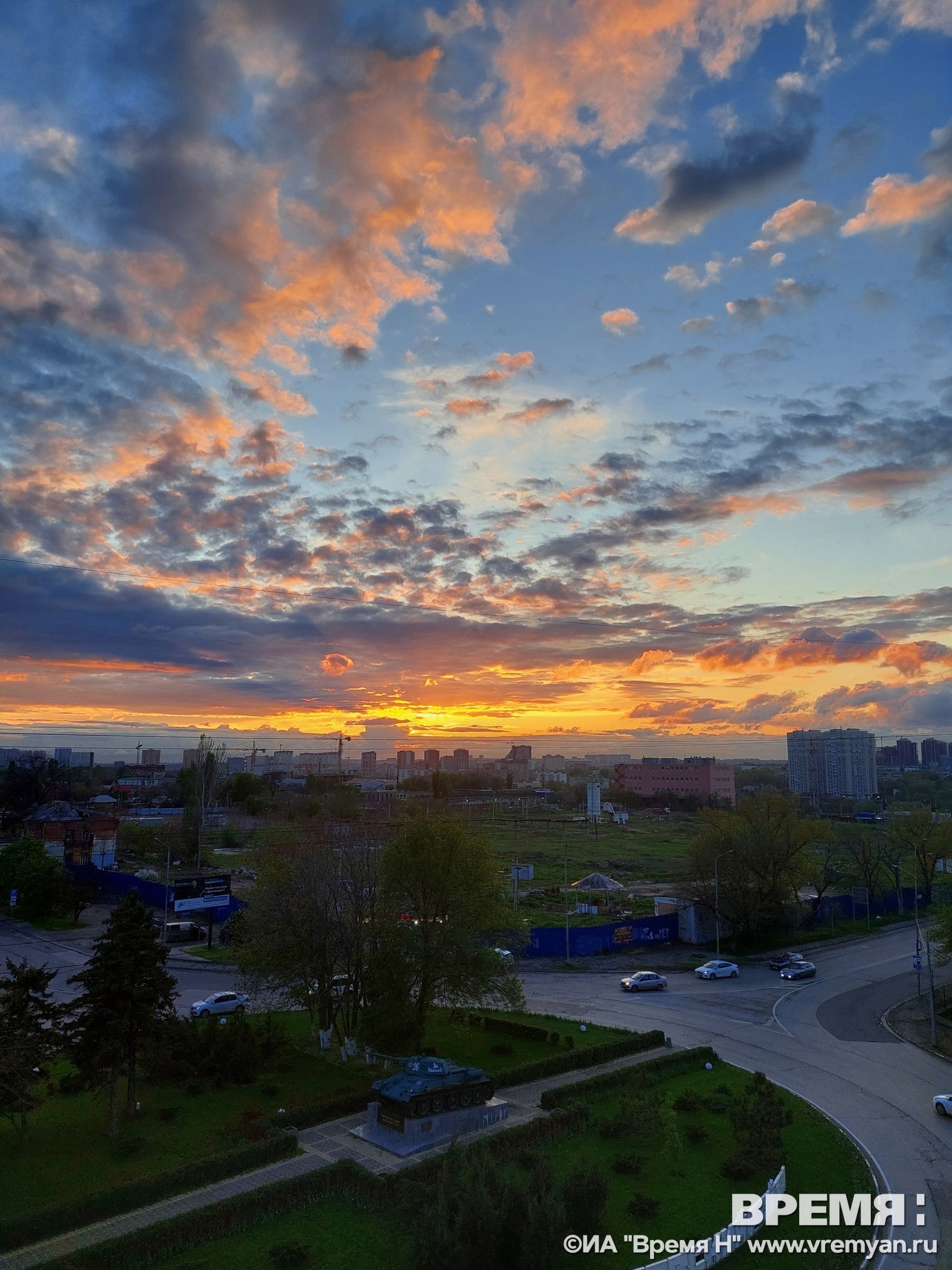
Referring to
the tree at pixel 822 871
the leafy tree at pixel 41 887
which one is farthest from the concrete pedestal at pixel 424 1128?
the leafy tree at pixel 41 887

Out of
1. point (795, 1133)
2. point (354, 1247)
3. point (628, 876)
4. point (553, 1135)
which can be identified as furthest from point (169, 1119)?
point (628, 876)

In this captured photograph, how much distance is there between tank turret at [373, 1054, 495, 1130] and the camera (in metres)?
22.8

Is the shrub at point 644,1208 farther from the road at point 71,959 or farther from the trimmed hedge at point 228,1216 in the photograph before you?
the road at point 71,959

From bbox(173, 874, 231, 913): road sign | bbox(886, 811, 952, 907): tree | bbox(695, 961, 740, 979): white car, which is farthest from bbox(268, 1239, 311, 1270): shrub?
bbox(886, 811, 952, 907): tree

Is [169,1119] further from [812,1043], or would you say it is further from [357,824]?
[357,824]

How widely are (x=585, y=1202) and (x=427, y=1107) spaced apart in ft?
24.3

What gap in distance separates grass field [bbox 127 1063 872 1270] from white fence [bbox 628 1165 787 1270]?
0.31m

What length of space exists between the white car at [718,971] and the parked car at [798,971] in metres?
2.56

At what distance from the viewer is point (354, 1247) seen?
17.5m

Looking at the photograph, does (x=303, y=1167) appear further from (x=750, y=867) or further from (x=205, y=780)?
(x=205, y=780)

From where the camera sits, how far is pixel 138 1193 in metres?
19.0

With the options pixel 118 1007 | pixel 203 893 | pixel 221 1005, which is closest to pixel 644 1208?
pixel 118 1007

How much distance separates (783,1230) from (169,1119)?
1688cm

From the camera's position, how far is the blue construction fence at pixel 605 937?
49406 millimetres
